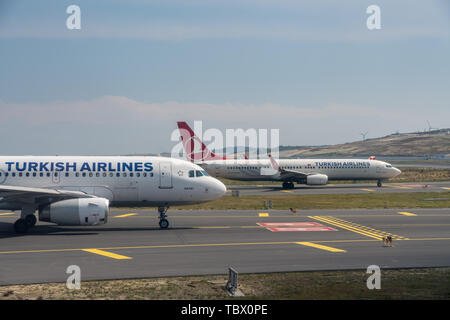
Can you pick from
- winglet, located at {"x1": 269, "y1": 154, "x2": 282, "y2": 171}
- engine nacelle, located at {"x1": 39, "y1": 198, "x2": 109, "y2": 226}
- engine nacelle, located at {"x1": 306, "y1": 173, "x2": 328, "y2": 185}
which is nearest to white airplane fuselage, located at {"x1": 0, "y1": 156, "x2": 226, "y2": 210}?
engine nacelle, located at {"x1": 39, "y1": 198, "x2": 109, "y2": 226}

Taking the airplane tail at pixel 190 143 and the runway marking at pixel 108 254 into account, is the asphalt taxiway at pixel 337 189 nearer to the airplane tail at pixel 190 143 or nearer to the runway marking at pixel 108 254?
the airplane tail at pixel 190 143

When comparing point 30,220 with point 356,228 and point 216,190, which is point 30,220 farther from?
point 356,228

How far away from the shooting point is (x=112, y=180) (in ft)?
102

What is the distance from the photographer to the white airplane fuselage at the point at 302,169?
69.0m

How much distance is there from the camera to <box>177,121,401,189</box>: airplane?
68.1 meters

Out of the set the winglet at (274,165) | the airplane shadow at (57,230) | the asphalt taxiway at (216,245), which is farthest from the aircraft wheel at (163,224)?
the winglet at (274,165)

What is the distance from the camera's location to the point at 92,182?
1217 inches

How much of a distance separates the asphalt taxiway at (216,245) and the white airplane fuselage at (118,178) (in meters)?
2.27

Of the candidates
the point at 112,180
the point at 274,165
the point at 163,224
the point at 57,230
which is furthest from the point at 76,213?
the point at 274,165

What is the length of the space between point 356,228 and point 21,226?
2203 centimetres

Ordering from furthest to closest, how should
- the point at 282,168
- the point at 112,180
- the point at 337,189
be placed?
the point at 282,168
the point at 337,189
the point at 112,180
